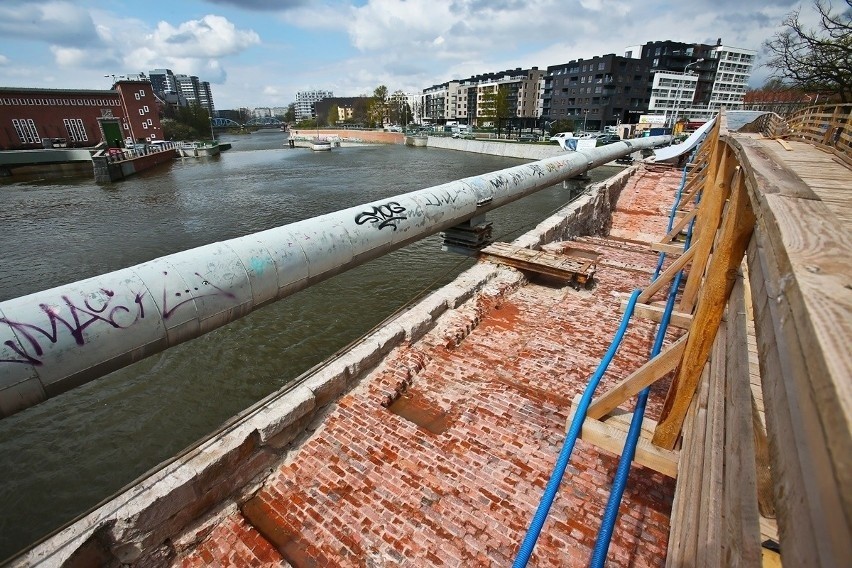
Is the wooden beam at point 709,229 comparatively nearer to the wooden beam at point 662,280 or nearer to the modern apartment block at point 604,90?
the wooden beam at point 662,280

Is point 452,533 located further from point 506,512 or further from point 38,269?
point 38,269

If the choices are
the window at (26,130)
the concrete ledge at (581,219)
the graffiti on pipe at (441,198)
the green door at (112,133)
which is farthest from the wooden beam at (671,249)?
the window at (26,130)

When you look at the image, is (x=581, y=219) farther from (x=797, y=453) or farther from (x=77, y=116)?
(x=77, y=116)

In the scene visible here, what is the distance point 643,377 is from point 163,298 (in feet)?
15.3

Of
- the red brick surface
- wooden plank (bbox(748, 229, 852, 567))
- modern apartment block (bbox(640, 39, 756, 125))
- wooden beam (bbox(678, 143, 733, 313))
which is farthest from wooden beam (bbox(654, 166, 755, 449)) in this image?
modern apartment block (bbox(640, 39, 756, 125))

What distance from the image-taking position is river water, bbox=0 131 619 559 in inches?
237

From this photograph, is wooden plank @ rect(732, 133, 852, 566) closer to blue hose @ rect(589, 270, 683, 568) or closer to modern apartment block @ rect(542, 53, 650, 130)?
blue hose @ rect(589, 270, 683, 568)

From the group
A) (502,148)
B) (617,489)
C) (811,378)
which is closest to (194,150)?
(502,148)

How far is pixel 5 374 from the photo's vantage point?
3.30 metres

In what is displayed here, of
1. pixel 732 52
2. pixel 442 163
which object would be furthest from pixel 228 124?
pixel 732 52

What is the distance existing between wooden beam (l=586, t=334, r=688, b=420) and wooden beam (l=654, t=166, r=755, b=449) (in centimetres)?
15

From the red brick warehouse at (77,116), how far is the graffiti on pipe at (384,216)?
58415mm

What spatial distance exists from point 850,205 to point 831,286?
131 centimetres

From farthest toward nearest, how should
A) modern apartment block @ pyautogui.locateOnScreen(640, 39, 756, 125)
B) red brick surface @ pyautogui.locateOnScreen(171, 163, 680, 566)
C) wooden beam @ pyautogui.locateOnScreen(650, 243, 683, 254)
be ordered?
modern apartment block @ pyautogui.locateOnScreen(640, 39, 756, 125) → wooden beam @ pyautogui.locateOnScreen(650, 243, 683, 254) → red brick surface @ pyautogui.locateOnScreen(171, 163, 680, 566)
